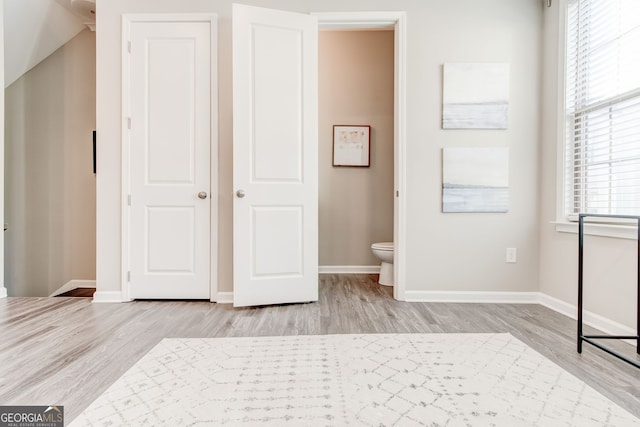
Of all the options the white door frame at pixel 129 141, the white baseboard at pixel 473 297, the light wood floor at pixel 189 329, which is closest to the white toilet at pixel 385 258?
the light wood floor at pixel 189 329

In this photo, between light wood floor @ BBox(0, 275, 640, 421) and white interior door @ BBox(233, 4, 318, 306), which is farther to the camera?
white interior door @ BBox(233, 4, 318, 306)

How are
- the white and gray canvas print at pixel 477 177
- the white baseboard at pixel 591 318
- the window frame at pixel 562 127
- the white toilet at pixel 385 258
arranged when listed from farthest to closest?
the white toilet at pixel 385 258, the white and gray canvas print at pixel 477 177, the window frame at pixel 562 127, the white baseboard at pixel 591 318

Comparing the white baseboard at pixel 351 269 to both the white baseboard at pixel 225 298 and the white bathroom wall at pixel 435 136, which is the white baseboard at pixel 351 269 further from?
the white baseboard at pixel 225 298

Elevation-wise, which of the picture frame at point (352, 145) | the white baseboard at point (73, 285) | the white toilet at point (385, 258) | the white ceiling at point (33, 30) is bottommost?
the white baseboard at point (73, 285)

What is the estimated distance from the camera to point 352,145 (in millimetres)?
4047

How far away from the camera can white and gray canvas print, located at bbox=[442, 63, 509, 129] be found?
2781 mm

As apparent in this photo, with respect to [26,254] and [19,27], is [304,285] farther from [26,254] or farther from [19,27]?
[19,27]

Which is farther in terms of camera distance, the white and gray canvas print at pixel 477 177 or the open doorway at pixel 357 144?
the open doorway at pixel 357 144

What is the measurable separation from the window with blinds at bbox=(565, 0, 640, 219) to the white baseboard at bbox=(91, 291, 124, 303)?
3604 mm

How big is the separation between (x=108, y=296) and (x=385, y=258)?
8.11 feet

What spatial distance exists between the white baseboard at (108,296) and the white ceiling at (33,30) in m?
2.40

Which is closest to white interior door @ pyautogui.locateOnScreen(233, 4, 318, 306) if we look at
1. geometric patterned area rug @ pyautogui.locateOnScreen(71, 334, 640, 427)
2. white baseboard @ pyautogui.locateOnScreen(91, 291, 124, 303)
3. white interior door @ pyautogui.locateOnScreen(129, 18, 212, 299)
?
white interior door @ pyautogui.locateOnScreen(129, 18, 212, 299)

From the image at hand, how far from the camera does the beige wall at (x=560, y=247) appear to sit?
207 centimetres

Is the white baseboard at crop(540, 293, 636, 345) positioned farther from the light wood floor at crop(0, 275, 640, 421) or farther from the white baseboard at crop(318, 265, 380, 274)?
the white baseboard at crop(318, 265, 380, 274)
